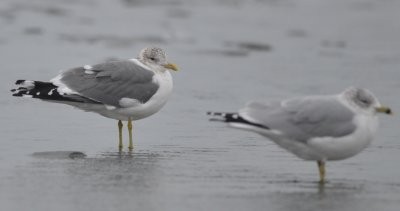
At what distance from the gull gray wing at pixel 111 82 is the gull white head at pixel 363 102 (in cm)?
237

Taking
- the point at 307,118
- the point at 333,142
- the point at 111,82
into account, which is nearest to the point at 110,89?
the point at 111,82

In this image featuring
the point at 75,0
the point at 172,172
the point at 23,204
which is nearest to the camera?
Result: the point at 23,204

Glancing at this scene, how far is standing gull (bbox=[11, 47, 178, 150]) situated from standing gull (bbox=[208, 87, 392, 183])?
190 centimetres

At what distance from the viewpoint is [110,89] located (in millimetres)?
8906

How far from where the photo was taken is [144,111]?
353 inches

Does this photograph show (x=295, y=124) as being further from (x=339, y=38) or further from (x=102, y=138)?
(x=339, y=38)

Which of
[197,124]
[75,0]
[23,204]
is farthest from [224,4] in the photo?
[23,204]

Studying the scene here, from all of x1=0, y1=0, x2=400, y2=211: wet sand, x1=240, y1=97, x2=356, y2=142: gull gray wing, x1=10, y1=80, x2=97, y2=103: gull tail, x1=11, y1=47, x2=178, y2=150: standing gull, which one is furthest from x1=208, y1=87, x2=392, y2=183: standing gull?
x1=10, y1=80, x2=97, y2=103: gull tail

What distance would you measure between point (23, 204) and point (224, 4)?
15.7 m

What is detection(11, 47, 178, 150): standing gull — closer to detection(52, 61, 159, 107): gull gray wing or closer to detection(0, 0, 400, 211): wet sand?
detection(52, 61, 159, 107): gull gray wing

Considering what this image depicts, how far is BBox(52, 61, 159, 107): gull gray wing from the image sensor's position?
349 inches

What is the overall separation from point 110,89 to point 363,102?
273cm

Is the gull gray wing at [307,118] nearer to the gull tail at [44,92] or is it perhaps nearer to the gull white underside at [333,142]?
the gull white underside at [333,142]

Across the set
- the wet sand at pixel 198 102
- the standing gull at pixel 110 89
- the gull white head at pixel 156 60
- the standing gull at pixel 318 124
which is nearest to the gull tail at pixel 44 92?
the standing gull at pixel 110 89
